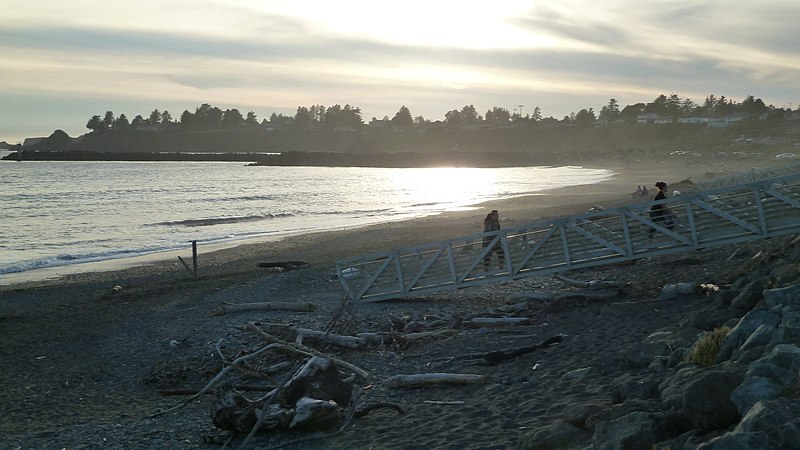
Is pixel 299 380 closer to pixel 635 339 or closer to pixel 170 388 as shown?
pixel 170 388

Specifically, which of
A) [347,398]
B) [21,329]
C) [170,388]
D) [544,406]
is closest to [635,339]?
[544,406]

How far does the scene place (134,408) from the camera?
31.2ft

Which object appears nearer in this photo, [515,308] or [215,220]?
[515,308]

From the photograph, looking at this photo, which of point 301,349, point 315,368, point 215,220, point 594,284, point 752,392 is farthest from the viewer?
point 215,220

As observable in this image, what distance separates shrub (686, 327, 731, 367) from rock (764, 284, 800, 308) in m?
0.55

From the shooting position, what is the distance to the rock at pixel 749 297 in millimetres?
8102

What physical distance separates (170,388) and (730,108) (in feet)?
609

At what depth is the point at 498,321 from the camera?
11.6 m

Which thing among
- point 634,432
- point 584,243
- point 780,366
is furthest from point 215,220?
point 780,366

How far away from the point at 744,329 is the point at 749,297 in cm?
174

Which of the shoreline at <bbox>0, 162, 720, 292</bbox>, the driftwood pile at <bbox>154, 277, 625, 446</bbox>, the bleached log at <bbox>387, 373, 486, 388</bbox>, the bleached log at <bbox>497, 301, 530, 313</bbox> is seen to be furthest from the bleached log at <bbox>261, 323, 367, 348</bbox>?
the shoreline at <bbox>0, 162, 720, 292</bbox>

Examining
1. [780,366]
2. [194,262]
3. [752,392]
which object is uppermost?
[780,366]

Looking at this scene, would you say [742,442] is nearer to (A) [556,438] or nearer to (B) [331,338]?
(A) [556,438]

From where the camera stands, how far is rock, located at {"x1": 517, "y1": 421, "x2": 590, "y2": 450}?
5.91 meters
